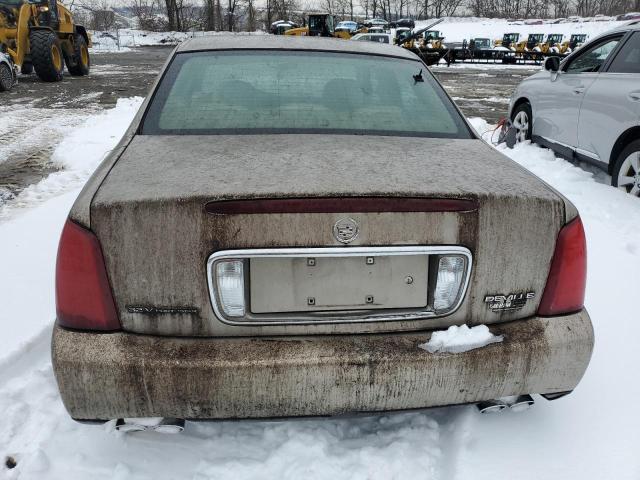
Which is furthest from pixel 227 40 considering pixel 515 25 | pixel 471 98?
pixel 515 25

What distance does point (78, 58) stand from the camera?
56.5 ft

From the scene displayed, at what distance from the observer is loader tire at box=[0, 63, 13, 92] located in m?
12.3

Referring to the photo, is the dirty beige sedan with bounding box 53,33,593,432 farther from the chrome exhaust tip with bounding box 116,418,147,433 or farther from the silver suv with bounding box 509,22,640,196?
the silver suv with bounding box 509,22,640,196

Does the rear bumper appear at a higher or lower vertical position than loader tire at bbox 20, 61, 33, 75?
lower

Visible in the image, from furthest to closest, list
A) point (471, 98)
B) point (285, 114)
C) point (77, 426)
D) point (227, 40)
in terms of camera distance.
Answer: point (471, 98) < point (227, 40) < point (285, 114) < point (77, 426)

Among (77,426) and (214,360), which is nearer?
(214,360)

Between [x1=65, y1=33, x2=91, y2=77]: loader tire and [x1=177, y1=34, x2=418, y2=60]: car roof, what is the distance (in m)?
16.7

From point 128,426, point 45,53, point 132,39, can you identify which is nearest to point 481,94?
point 45,53

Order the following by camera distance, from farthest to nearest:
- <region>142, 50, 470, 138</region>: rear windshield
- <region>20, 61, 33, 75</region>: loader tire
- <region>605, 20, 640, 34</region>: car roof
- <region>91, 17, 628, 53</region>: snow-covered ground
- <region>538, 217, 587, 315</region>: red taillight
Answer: <region>91, 17, 628, 53</region>: snow-covered ground → <region>20, 61, 33, 75</region>: loader tire → <region>605, 20, 640, 34</region>: car roof → <region>142, 50, 470, 138</region>: rear windshield → <region>538, 217, 587, 315</region>: red taillight

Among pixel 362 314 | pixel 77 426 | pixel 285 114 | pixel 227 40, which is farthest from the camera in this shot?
pixel 227 40

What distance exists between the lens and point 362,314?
165 centimetres

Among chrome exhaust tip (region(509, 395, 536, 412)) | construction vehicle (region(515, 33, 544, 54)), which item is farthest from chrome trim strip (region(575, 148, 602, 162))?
construction vehicle (region(515, 33, 544, 54))

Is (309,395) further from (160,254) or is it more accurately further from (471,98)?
(471,98)

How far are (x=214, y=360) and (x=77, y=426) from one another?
3.07 feet
